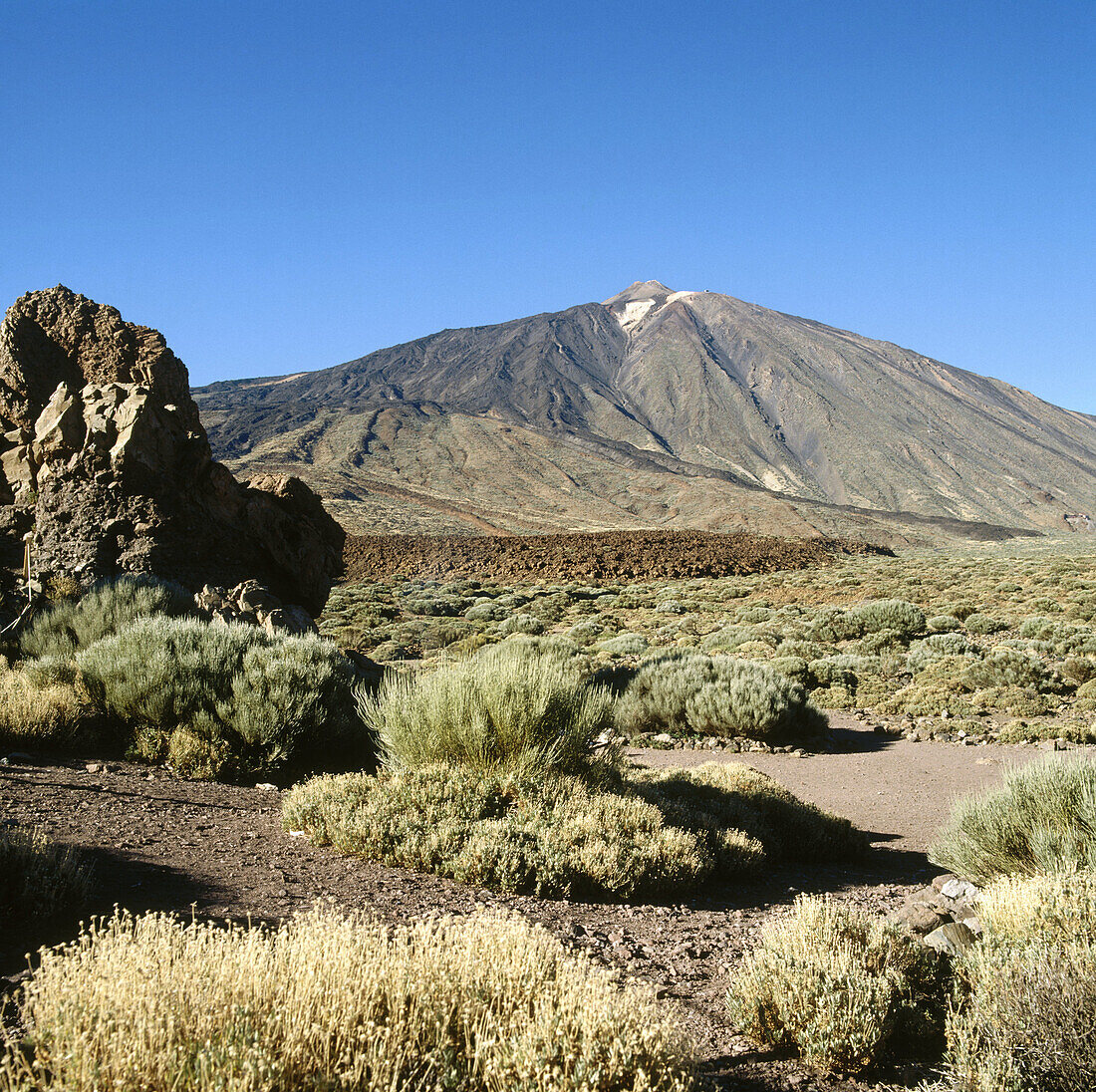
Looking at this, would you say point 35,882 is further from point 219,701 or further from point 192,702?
point 192,702

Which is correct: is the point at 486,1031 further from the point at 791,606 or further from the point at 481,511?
the point at 481,511

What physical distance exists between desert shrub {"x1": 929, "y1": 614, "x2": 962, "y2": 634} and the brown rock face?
15227mm

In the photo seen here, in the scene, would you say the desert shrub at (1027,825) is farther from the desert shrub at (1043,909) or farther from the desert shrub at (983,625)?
the desert shrub at (983,625)

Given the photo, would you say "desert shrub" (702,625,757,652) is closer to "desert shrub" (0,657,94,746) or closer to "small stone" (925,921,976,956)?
"desert shrub" (0,657,94,746)

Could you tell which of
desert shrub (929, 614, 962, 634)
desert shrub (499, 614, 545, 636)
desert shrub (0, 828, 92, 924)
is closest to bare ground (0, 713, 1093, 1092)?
desert shrub (0, 828, 92, 924)

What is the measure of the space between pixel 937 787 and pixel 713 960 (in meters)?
6.47

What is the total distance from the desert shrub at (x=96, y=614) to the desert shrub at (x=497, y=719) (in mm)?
3985

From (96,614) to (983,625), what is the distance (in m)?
19.6

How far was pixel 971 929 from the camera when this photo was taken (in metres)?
3.81

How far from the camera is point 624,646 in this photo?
61.9ft

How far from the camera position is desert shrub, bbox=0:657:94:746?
21.2 ft

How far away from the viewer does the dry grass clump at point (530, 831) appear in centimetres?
455

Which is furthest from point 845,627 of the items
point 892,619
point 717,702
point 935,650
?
point 717,702

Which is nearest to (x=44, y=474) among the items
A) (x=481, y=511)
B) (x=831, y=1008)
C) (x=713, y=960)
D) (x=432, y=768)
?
(x=432, y=768)
